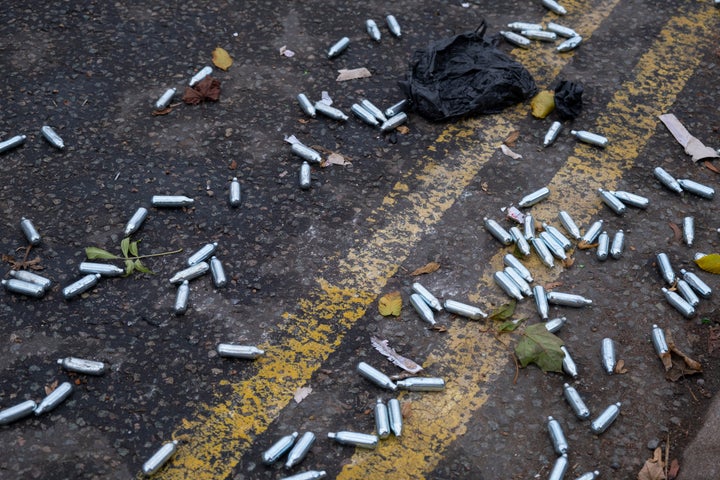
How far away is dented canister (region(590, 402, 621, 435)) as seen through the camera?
13.8 feet

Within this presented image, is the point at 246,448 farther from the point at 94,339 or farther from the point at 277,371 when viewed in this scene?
the point at 94,339

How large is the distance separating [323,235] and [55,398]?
2013 millimetres

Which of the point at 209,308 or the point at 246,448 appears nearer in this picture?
the point at 246,448

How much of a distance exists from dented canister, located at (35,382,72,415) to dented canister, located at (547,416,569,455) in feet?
8.99

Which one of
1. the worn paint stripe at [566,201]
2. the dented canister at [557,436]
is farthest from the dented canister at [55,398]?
the dented canister at [557,436]

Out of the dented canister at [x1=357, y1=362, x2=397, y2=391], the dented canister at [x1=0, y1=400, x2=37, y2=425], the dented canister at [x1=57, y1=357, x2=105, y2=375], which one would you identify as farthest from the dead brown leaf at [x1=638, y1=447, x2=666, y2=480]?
the dented canister at [x1=0, y1=400, x2=37, y2=425]

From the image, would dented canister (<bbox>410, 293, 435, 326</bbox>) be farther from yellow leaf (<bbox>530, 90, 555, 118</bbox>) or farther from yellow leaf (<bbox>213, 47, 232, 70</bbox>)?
yellow leaf (<bbox>213, 47, 232, 70</bbox>)

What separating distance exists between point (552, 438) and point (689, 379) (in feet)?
3.32

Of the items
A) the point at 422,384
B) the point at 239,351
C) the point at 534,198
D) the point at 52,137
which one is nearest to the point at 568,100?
the point at 534,198

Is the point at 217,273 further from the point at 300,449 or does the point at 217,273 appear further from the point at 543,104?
the point at 543,104

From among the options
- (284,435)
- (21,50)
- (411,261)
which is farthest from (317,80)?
(284,435)

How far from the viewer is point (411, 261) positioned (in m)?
5.12

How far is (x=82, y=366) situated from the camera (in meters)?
4.40

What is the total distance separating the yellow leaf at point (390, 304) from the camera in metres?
4.79
